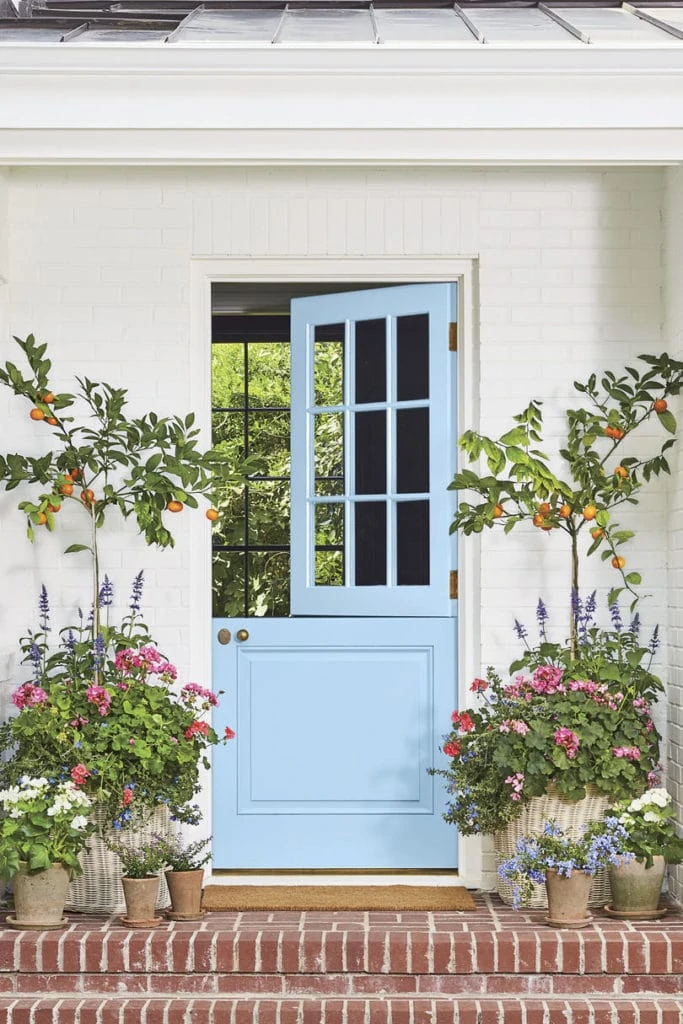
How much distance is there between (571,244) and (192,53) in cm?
178

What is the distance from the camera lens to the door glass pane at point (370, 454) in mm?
4734

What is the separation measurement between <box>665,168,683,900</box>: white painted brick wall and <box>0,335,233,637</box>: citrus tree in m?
1.56

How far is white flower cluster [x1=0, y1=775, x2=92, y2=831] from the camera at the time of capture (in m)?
3.86

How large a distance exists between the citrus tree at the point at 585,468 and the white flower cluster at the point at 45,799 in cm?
153

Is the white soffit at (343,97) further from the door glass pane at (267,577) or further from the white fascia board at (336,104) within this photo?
the door glass pane at (267,577)

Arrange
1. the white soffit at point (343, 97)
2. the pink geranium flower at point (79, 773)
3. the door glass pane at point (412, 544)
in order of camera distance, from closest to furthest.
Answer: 1. the white soffit at point (343, 97)
2. the pink geranium flower at point (79, 773)
3. the door glass pane at point (412, 544)

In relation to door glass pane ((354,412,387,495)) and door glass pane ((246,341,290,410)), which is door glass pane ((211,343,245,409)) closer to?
door glass pane ((246,341,290,410))

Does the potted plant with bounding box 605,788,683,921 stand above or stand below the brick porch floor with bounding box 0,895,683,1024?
above

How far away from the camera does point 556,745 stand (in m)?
4.02

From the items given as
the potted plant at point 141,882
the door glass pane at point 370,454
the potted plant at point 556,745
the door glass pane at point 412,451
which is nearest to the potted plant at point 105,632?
the potted plant at point 141,882

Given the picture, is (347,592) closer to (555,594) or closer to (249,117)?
(555,594)

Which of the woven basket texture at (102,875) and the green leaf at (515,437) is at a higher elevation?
the green leaf at (515,437)

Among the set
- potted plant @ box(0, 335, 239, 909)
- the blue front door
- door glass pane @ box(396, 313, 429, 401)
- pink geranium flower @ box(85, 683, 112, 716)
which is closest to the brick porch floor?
potted plant @ box(0, 335, 239, 909)

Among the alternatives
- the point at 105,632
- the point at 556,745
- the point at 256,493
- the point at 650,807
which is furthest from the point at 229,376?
the point at 650,807
